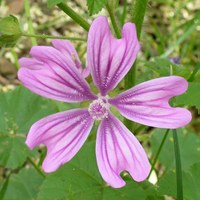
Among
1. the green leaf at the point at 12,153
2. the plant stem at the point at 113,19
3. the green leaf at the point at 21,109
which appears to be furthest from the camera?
the green leaf at the point at 21,109

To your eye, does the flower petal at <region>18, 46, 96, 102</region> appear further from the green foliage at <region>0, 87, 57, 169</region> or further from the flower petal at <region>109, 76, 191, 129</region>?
the green foliage at <region>0, 87, 57, 169</region>

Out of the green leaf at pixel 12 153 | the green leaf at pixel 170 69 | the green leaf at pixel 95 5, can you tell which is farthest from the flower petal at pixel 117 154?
the green leaf at pixel 12 153

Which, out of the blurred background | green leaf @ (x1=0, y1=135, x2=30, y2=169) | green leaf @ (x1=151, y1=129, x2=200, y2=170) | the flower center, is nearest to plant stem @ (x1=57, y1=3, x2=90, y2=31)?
the blurred background

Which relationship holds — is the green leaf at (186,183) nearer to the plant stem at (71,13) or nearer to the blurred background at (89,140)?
the blurred background at (89,140)

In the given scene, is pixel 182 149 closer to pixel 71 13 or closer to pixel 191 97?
pixel 191 97

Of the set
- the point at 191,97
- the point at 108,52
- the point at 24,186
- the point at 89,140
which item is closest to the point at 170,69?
the point at 191,97
